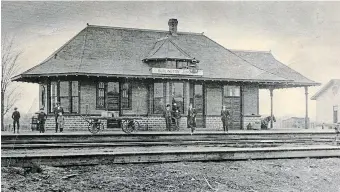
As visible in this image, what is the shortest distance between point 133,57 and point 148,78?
165cm

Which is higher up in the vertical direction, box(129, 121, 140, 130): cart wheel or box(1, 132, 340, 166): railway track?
box(129, 121, 140, 130): cart wheel

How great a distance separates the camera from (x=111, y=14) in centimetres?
1459

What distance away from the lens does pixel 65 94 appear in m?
19.0

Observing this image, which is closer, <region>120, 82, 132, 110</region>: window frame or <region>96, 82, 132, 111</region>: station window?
<region>96, 82, 132, 111</region>: station window

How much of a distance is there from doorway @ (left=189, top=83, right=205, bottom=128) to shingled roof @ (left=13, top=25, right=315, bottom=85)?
0.81m

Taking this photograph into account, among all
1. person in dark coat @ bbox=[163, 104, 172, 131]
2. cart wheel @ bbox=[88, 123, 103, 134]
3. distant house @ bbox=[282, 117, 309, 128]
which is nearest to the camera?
cart wheel @ bbox=[88, 123, 103, 134]

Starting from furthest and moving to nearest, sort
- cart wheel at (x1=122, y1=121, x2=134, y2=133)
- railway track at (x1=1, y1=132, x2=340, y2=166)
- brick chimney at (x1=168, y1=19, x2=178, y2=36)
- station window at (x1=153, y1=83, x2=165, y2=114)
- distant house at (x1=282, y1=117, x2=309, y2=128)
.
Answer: distant house at (x1=282, y1=117, x2=309, y2=128) < brick chimney at (x1=168, y1=19, x2=178, y2=36) < station window at (x1=153, y1=83, x2=165, y2=114) < cart wheel at (x1=122, y1=121, x2=134, y2=133) < railway track at (x1=1, y1=132, x2=340, y2=166)

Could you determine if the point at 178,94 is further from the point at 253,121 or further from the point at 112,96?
the point at 253,121

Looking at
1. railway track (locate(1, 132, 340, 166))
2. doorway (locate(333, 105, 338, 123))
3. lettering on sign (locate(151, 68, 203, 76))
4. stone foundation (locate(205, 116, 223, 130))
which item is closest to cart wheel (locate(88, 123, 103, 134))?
railway track (locate(1, 132, 340, 166))

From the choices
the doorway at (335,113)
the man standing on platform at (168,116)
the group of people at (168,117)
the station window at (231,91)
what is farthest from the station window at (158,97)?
the doorway at (335,113)

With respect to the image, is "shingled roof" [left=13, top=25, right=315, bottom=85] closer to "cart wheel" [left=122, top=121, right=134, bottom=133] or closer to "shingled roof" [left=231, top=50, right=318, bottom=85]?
"shingled roof" [left=231, top=50, right=318, bottom=85]

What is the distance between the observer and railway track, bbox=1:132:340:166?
8.89m

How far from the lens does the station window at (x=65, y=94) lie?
744 inches

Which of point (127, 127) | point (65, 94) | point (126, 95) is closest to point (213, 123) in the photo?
point (126, 95)
